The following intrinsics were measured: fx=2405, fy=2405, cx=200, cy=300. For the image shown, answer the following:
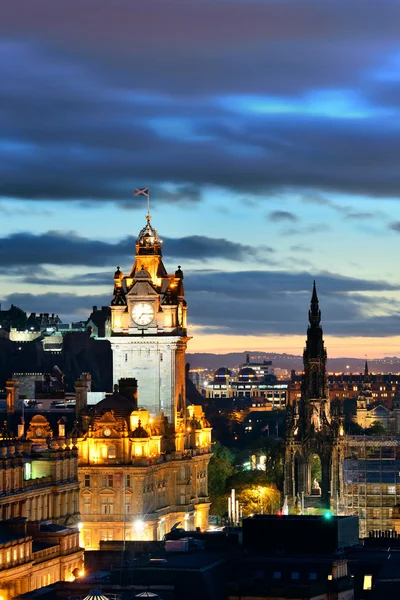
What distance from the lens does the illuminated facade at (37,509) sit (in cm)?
15288

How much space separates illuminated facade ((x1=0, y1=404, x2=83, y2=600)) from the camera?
153 m

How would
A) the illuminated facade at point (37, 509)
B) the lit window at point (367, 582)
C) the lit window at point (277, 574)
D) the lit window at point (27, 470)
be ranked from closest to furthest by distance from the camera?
the lit window at point (277, 574) → the lit window at point (367, 582) → the illuminated facade at point (37, 509) → the lit window at point (27, 470)

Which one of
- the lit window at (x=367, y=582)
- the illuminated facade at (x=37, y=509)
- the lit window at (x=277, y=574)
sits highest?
the illuminated facade at (x=37, y=509)

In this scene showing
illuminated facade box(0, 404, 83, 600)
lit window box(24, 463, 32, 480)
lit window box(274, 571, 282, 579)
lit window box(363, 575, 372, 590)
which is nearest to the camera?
lit window box(274, 571, 282, 579)

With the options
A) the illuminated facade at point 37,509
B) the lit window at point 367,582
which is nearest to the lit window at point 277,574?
the lit window at point 367,582

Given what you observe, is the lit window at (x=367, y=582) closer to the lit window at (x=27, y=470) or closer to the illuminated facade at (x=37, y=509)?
the illuminated facade at (x=37, y=509)

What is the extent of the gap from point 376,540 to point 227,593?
3256 centimetres

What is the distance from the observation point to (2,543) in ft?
495

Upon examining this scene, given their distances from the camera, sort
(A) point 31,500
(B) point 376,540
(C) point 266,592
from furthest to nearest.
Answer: (A) point 31,500 < (B) point 376,540 < (C) point 266,592

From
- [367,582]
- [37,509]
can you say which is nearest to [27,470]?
[37,509]

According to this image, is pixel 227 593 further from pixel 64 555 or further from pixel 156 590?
pixel 64 555

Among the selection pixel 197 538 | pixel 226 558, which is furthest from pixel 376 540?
pixel 226 558

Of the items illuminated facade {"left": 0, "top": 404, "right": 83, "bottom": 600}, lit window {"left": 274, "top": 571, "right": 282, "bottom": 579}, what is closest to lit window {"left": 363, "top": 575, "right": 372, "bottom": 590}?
lit window {"left": 274, "top": 571, "right": 282, "bottom": 579}

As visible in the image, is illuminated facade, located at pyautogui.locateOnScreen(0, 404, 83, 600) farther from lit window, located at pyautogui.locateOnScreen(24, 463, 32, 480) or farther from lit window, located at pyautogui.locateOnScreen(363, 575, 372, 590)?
lit window, located at pyautogui.locateOnScreen(363, 575, 372, 590)
